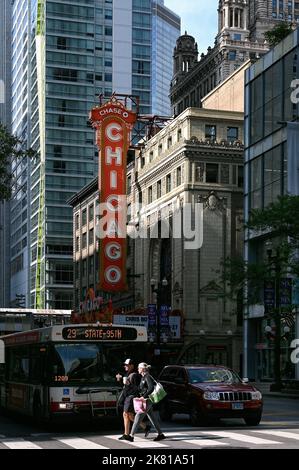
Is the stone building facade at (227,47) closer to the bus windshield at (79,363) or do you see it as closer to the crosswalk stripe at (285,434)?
the bus windshield at (79,363)

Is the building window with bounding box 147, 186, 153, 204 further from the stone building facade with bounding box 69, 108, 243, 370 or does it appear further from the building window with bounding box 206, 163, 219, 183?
the building window with bounding box 206, 163, 219, 183

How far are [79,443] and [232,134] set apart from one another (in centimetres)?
6148

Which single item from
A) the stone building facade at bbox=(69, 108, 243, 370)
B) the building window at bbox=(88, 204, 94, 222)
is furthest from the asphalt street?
the building window at bbox=(88, 204, 94, 222)

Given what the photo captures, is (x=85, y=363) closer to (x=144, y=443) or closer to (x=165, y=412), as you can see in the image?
(x=165, y=412)

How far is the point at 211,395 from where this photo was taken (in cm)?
2342

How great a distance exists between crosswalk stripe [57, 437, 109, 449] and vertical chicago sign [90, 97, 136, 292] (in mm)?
64741

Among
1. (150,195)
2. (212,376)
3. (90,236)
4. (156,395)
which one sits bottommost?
(212,376)

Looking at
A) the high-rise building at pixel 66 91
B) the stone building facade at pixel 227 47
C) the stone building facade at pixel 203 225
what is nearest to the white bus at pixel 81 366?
the stone building facade at pixel 203 225

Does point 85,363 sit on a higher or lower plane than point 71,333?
lower

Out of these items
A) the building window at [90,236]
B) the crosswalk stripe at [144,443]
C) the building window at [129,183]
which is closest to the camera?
the crosswalk stripe at [144,443]

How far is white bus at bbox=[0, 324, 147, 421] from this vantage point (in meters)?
22.8

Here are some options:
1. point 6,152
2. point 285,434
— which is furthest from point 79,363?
point 6,152

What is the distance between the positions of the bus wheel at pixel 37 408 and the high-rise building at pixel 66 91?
11777 centimetres

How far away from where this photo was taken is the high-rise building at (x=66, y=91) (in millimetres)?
143875
